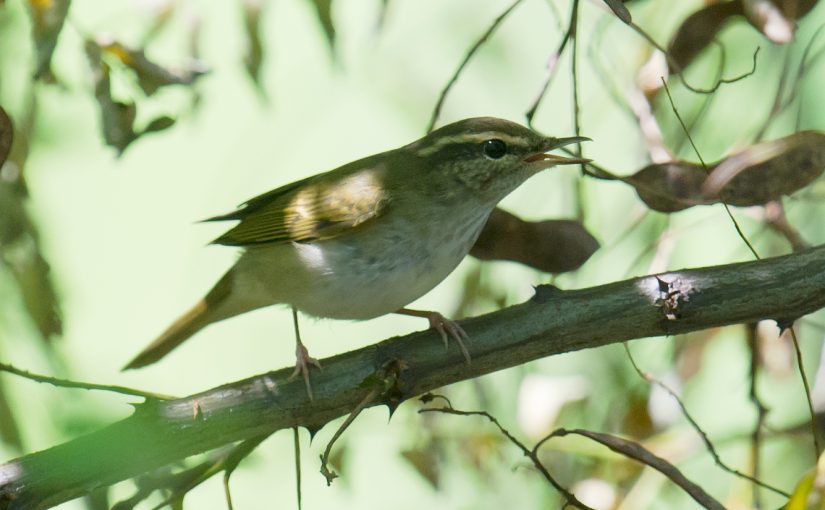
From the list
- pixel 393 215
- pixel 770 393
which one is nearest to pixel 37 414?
pixel 393 215

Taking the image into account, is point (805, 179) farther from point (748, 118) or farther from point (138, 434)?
point (748, 118)

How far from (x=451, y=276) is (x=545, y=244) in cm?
259

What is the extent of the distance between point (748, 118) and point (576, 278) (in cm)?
142

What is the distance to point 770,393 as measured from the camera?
5395mm

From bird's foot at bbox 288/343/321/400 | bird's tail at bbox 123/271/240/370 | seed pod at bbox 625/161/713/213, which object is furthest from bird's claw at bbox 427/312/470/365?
bird's tail at bbox 123/271/240/370

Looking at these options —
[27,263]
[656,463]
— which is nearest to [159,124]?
[27,263]

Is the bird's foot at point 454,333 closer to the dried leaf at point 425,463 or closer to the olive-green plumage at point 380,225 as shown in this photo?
the olive-green plumage at point 380,225

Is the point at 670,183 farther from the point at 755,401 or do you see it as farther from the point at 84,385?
the point at 84,385

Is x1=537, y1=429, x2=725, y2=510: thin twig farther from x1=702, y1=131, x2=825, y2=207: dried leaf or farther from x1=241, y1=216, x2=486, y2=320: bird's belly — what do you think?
x1=241, y1=216, x2=486, y2=320: bird's belly

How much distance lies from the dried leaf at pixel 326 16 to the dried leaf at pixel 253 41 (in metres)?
0.28

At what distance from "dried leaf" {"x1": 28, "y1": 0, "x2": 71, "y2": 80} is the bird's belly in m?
1.09

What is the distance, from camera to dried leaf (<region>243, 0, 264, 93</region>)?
9.96ft

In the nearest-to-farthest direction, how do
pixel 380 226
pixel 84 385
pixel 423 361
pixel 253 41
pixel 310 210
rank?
pixel 84 385 < pixel 423 361 < pixel 253 41 < pixel 380 226 < pixel 310 210

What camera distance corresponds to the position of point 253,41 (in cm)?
305
